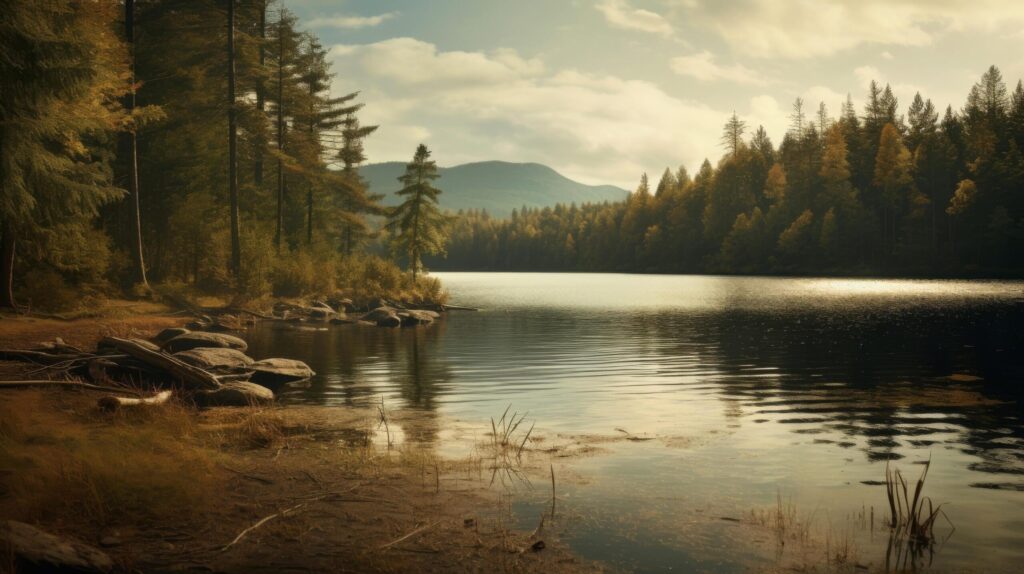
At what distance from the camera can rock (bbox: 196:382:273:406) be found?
597 inches

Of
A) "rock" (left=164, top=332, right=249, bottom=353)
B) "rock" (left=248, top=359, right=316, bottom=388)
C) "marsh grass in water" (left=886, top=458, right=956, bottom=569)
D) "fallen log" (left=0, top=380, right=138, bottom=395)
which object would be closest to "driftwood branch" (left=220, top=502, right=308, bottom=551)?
"marsh grass in water" (left=886, top=458, right=956, bottom=569)

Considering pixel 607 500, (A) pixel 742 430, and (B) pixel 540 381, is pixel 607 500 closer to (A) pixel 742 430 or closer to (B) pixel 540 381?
(A) pixel 742 430

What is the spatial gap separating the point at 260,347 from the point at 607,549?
22.7m

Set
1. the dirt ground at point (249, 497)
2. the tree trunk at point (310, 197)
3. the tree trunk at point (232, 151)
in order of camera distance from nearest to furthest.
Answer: the dirt ground at point (249, 497), the tree trunk at point (232, 151), the tree trunk at point (310, 197)

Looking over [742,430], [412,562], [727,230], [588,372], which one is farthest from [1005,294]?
[727,230]

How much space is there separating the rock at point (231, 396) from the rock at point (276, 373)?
100 inches

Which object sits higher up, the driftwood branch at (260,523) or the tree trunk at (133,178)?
the tree trunk at (133,178)

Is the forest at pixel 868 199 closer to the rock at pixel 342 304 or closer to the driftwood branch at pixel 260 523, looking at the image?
the rock at pixel 342 304

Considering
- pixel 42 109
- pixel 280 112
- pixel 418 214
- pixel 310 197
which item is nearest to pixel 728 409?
pixel 42 109

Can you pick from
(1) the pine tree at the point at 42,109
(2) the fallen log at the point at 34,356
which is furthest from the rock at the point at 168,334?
(2) the fallen log at the point at 34,356

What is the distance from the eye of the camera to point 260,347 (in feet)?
88.9

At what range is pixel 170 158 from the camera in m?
37.4

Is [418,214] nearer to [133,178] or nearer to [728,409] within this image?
[133,178]

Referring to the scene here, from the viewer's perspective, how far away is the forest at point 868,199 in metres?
90.9
